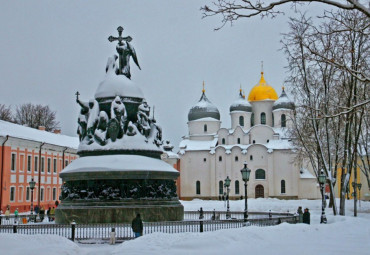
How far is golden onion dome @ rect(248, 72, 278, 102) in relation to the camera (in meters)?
82.4

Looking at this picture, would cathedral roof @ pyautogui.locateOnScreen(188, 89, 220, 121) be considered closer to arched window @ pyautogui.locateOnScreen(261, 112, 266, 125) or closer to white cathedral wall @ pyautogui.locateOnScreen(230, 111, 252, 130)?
white cathedral wall @ pyautogui.locateOnScreen(230, 111, 252, 130)

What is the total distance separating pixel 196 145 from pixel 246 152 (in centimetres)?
825

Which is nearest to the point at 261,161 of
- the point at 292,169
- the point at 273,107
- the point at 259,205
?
the point at 292,169

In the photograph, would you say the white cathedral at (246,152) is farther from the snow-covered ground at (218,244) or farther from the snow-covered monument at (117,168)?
the snow-covered ground at (218,244)

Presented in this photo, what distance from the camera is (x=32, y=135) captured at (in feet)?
156

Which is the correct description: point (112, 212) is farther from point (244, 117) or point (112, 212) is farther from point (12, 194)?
point (244, 117)

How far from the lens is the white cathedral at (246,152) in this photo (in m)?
73.6

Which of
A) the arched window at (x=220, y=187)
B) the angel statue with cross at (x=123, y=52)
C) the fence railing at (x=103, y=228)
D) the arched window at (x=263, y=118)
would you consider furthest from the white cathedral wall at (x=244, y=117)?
the fence railing at (x=103, y=228)

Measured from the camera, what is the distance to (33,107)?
216ft

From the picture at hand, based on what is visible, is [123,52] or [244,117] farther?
[244,117]

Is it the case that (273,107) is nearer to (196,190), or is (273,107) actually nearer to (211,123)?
(211,123)

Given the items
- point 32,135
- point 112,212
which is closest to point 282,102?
point 32,135

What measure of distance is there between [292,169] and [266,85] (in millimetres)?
16633

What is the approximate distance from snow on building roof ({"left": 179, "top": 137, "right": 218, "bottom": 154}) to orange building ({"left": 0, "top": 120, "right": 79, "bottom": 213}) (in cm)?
2750
